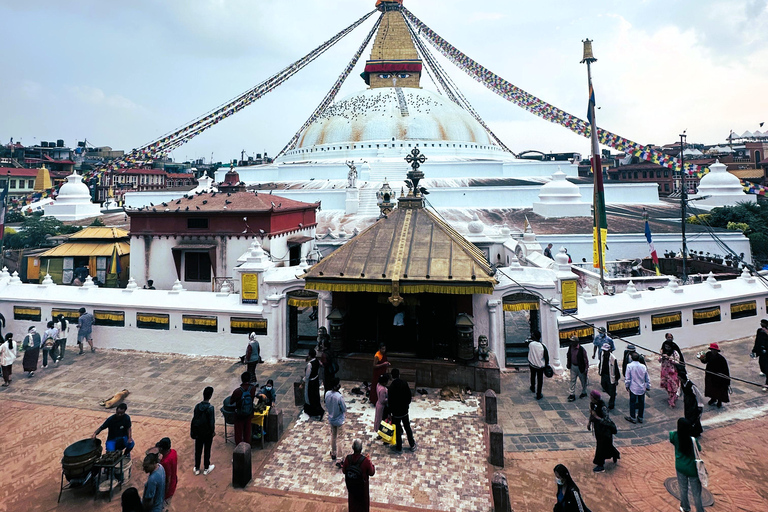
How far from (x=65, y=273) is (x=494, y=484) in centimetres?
1446

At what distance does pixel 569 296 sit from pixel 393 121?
25094mm

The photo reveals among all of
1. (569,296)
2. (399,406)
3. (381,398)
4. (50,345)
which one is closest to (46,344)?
(50,345)

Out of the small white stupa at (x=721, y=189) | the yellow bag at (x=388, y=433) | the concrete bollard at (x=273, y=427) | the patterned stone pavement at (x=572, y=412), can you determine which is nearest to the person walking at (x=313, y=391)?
the concrete bollard at (x=273, y=427)

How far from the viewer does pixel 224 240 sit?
12.5 metres

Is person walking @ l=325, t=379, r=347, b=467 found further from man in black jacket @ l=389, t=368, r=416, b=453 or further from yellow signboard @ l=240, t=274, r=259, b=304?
yellow signboard @ l=240, t=274, r=259, b=304

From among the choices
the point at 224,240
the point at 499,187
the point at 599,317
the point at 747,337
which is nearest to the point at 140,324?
the point at 224,240

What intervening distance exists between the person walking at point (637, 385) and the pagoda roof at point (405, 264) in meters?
2.23

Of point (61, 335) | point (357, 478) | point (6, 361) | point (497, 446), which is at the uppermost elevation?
point (61, 335)

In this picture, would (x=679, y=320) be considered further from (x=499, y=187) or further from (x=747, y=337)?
(x=499, y=187)

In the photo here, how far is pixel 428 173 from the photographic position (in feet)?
86.5

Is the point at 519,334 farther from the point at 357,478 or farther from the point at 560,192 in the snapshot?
the point at 560,192

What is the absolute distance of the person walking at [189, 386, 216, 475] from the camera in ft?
16.0

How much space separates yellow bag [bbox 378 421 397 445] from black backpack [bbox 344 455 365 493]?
1439 millimetres

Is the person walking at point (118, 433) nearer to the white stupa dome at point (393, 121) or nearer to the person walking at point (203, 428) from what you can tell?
the person walking at point (203, 428)
